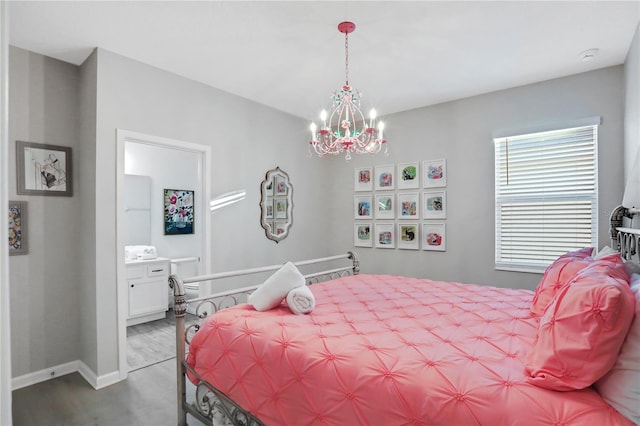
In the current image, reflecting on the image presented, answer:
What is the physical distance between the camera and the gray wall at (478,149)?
9.82ft

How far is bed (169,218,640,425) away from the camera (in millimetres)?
1061

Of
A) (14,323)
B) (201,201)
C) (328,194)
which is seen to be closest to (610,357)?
(201,201)

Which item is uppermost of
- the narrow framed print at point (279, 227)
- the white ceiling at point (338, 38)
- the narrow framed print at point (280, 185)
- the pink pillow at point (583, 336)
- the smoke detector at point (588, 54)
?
the white ceiling at point (338, 38)

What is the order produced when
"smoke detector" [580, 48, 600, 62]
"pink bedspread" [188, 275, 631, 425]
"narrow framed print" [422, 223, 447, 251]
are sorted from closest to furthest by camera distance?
"pink bedspread" [188, 275, 631, 425]
"smoke detector" [580, 48, 600, 62]
"narrow framed print" [422, 223, 447, 251]

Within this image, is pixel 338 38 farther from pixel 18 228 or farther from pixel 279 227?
pixel 18 228

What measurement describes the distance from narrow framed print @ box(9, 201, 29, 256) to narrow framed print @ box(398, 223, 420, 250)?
12.6 ft

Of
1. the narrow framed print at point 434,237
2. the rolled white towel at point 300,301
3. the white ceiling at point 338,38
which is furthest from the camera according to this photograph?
the narrow framed print at point 434,237

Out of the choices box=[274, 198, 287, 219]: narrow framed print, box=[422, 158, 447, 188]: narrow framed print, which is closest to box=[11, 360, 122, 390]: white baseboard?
box=[274, 198, 287, 219]: narrow framed print

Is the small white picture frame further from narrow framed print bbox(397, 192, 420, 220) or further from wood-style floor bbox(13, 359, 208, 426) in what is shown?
wood-style floor bbox(13, 359, 208, 426)

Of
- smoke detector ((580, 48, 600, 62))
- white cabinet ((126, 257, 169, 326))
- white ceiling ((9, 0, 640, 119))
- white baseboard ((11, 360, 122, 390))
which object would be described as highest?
white ceiling ((9, 0, 640, 119))

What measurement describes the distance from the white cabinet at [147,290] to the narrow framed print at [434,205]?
3.50m

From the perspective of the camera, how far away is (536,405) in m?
1.07

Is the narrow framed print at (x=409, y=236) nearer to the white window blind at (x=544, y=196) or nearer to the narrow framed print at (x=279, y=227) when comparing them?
the white window blind at (x=544, y=196)

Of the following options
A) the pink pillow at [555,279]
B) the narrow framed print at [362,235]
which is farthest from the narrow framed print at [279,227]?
the pink pillow at [555,279]
